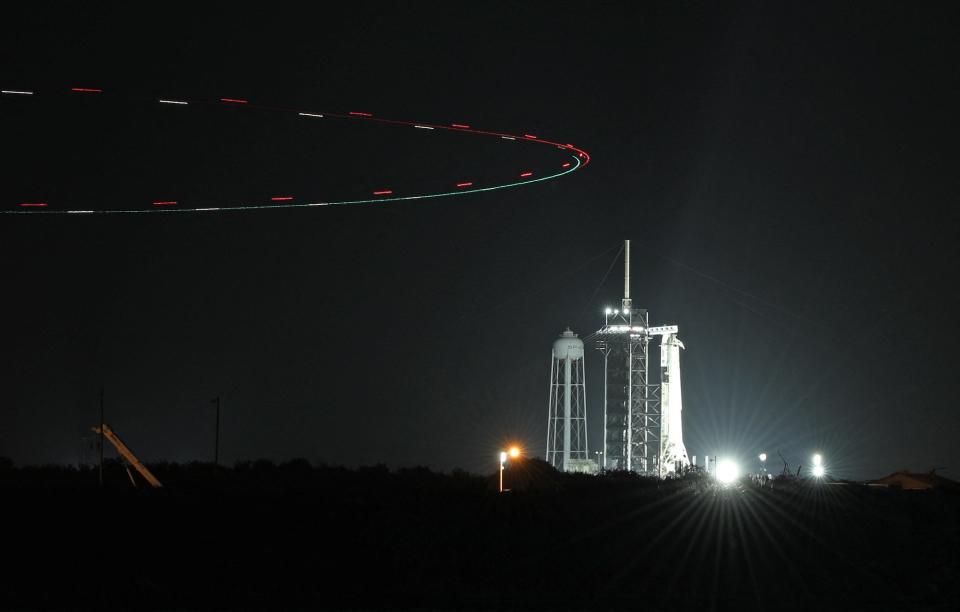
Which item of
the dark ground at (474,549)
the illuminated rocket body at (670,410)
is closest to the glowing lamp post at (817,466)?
the illuminated rocket body at (670,410)

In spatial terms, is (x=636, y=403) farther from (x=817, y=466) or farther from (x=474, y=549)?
(x=474, y=549)

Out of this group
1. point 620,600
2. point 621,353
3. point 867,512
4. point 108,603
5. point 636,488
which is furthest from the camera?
point 621,353

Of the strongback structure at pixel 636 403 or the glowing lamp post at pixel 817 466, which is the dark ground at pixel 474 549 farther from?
the strongback structure at pixel 636 403

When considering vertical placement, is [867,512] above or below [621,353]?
below

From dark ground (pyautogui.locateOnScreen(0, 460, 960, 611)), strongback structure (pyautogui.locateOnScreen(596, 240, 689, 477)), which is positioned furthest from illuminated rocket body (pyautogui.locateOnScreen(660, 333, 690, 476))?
dark ground (pyautogui.locateOnScreen(0, 460, 960, 611))

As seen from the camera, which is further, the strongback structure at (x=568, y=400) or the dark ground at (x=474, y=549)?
the strongback structure at (x=568, y=400)

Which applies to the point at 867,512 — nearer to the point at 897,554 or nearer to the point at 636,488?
the point at 897,554

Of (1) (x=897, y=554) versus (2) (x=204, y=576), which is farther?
(1) (x=897, y=554)

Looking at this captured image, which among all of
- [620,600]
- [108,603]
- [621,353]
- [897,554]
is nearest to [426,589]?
[620,600]
